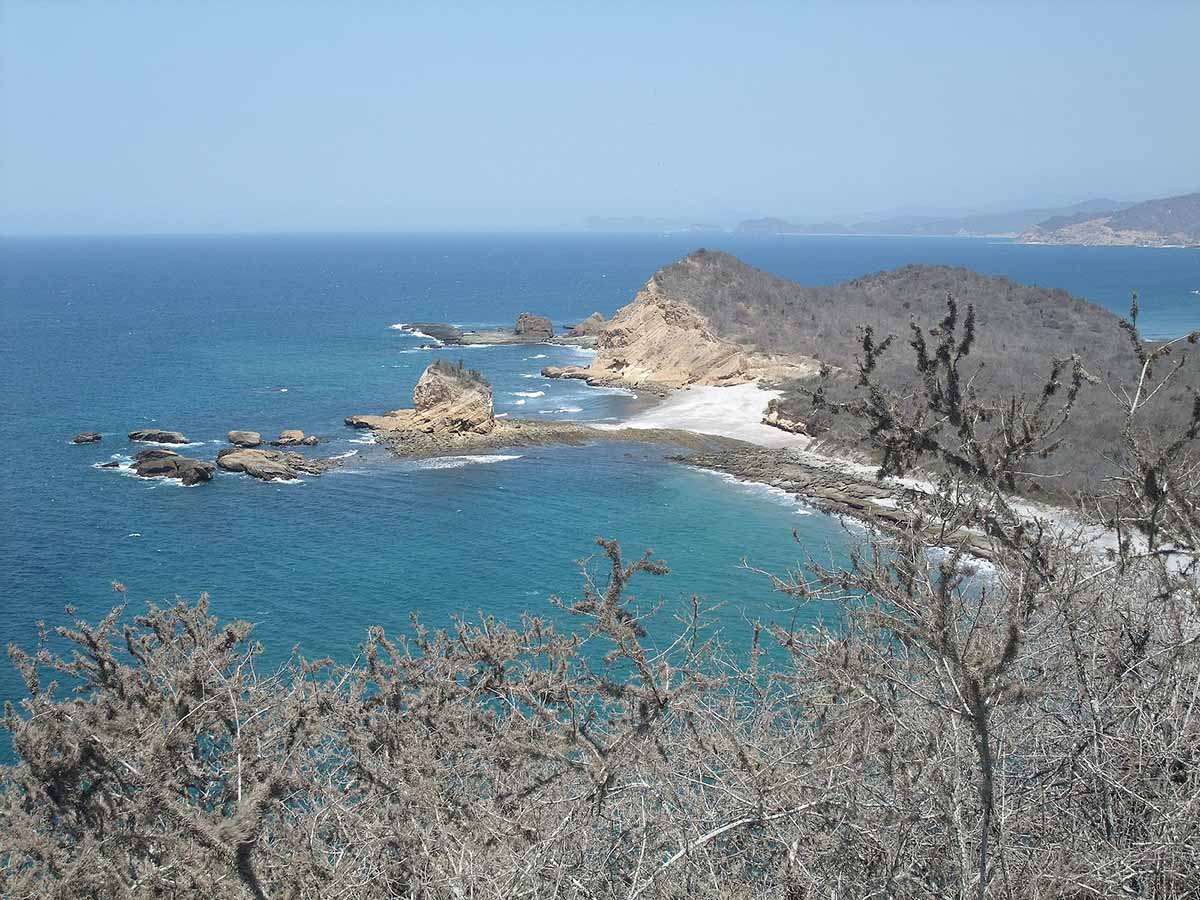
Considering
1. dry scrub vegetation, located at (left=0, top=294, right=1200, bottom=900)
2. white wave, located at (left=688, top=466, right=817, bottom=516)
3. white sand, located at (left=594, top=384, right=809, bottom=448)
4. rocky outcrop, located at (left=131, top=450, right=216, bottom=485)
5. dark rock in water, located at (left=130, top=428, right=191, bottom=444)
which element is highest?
dry scrub vegetation, located at (left=0, top=294, right=1200, bottom=900)

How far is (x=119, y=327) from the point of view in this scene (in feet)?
253

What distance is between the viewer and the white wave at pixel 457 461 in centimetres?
3800

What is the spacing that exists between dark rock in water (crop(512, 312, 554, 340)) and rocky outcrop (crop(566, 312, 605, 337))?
74.3 inches

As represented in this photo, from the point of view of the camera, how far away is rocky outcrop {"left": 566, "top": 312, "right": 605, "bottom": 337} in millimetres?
74812

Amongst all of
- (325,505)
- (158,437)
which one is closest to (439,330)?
(158,437)

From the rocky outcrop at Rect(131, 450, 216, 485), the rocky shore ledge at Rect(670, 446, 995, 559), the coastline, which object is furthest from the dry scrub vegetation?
the rocky outcrop at Rect(131, 450, 216, 485)

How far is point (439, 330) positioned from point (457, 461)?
1517 inches

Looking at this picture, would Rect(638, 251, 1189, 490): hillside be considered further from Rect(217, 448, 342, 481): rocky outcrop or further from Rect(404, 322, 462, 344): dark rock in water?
Rect(217, 448, 342, 481): rocky outcrop

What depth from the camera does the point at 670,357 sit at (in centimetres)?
5762

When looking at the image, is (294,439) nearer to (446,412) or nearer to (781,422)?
(446,412)

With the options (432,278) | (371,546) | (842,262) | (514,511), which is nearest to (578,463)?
(514,511)

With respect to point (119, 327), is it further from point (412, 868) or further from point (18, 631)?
point (412, 868)

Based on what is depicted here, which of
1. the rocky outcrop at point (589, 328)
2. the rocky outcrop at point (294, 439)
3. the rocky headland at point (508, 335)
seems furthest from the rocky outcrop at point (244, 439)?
the rocky outcrop at point (589, 328)

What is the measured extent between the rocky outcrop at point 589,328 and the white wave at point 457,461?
36.3 metres
